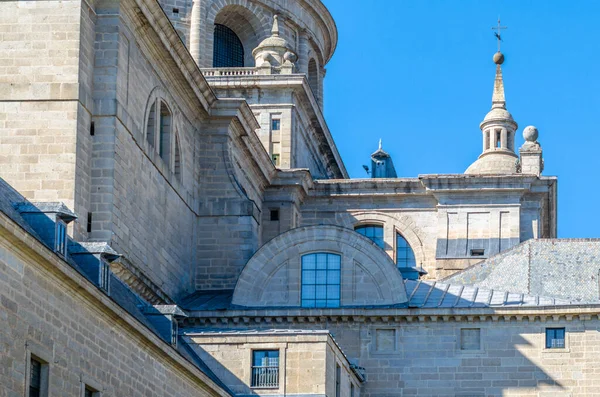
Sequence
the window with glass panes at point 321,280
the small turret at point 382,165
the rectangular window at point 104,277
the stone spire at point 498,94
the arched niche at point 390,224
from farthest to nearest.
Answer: the small turret at point 382,165
the stone spire at point 498,94
the arched niche at point 390,224
the window with glass panes at point 321,280
the rectangular window at point 104,277

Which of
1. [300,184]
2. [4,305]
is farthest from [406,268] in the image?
[4,305]

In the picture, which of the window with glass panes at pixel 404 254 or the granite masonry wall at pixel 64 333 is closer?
the granite masonry wall at pixel 64 333

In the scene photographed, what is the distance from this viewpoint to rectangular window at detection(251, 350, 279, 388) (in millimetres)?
50125

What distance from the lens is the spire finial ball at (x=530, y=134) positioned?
74.2m

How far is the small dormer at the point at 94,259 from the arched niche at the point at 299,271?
1791cm

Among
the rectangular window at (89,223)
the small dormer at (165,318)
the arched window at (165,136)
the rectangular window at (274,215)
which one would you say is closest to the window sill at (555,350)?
the arched window at (165,136)

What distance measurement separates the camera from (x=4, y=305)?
101 feet

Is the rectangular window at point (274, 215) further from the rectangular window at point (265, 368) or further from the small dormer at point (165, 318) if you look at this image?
the small dormer at point (165, 318)

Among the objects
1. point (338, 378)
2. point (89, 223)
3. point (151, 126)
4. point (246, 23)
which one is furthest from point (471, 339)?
point (246, 23)

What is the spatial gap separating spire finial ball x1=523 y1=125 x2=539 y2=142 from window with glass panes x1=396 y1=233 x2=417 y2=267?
7.89m

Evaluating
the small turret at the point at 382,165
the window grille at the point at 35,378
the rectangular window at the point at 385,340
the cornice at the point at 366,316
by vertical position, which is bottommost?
the window grille at the point at 35,378

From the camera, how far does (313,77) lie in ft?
274

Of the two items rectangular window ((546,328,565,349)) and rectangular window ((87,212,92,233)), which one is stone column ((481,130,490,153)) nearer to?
rectangular window ((546,328,565,349))

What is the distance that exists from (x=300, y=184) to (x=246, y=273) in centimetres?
1043
